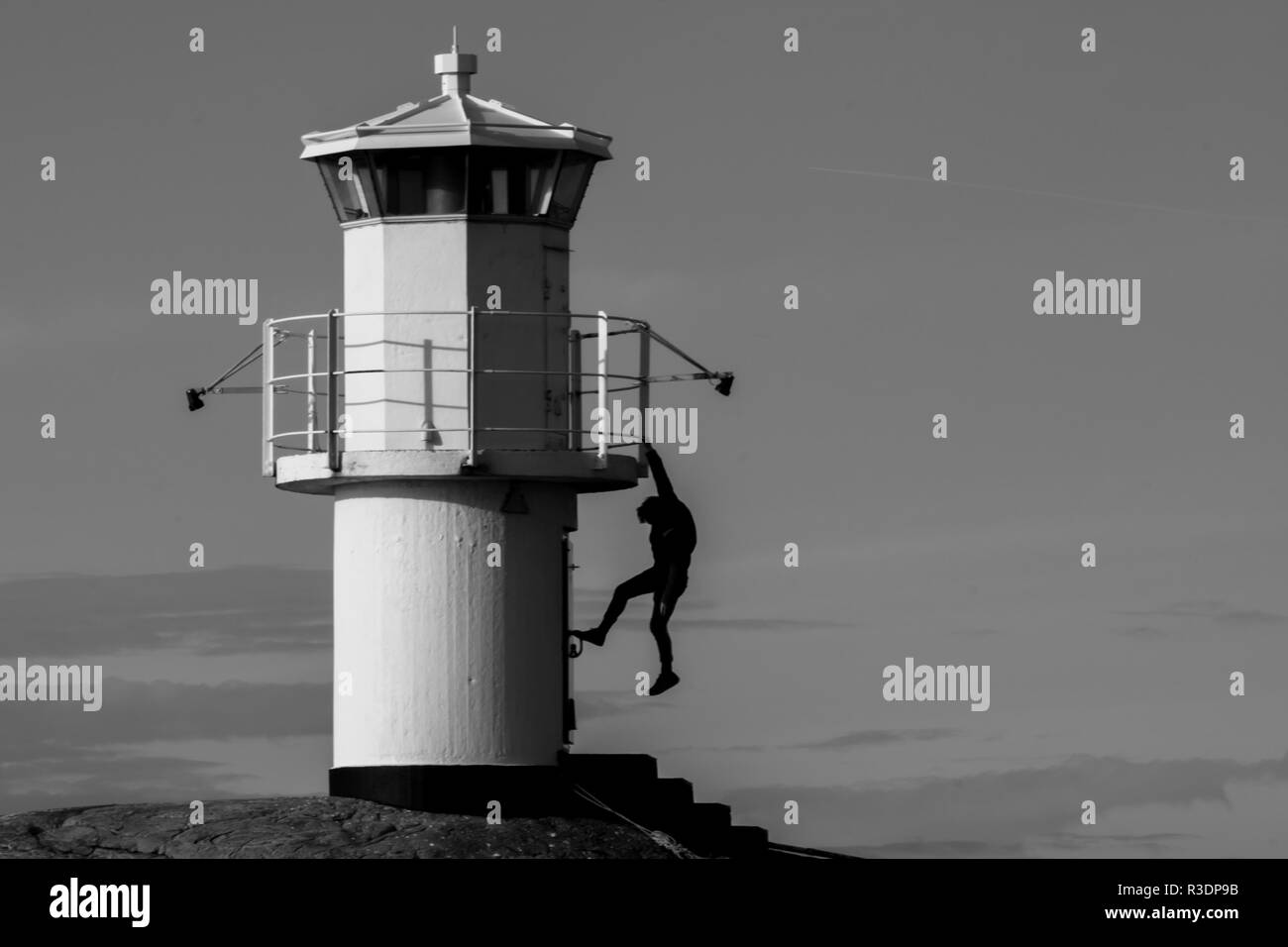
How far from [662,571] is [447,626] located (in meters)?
2.87

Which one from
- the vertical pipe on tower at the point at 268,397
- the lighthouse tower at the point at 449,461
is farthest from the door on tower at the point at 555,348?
the vertical pipe on tower at the point at 268,397

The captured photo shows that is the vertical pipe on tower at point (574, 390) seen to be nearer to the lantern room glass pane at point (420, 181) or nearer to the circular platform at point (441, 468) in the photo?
the circular platform at point (441, 468)

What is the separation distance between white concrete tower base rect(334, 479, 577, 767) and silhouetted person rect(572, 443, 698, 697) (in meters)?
1.26

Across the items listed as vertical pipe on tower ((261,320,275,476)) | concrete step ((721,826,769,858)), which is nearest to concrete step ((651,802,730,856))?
concrete step ((721,826,769,858))

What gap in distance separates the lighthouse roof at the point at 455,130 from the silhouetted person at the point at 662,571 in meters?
3.82

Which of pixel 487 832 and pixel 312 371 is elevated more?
pixel 312 371

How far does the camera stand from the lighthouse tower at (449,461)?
87000mm

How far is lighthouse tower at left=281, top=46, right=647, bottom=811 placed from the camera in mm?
87000
